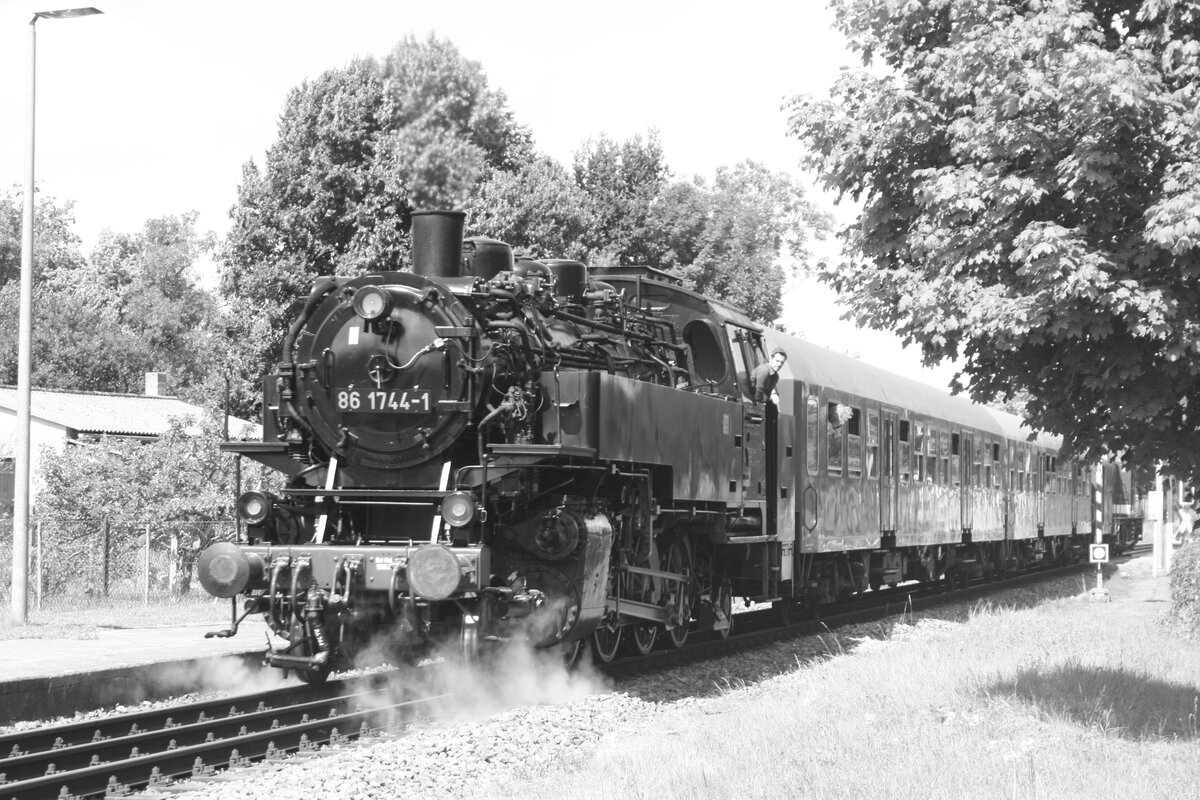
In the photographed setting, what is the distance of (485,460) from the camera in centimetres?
940

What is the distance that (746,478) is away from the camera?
1323 cm

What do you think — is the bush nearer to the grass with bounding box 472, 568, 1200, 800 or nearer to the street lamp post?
the grass with bounding box 472, 568, 1200, 800

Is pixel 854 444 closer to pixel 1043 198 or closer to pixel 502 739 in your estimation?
pixel 1043 198

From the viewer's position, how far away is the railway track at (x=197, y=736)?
768cm

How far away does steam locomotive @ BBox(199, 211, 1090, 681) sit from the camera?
9.48m

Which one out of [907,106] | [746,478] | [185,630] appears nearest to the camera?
[907,106]

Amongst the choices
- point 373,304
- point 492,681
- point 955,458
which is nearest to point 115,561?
point 492,681

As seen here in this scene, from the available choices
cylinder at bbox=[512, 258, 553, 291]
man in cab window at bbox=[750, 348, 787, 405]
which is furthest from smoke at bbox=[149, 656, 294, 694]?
man in cab window at bbox=[750, 348, 787, 405]

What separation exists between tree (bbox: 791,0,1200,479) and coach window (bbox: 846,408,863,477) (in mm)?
7391

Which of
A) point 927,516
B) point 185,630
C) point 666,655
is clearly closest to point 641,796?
point 666,655

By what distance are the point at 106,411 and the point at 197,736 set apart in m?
34.2

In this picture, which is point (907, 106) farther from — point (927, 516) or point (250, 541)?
point (927, 516)

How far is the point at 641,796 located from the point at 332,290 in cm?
510

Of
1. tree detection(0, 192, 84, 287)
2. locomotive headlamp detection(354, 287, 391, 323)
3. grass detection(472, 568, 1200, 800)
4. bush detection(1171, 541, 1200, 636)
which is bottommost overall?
grass detection(472, 568, 1200, 800)
